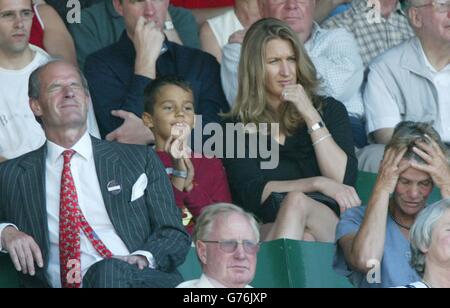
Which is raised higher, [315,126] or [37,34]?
[37,34]

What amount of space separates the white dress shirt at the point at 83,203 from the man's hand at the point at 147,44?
908 millimetres

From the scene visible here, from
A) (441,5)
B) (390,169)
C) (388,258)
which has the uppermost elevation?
(441,5)

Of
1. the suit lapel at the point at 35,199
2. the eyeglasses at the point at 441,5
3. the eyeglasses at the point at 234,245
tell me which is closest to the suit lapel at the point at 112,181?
the suit lapel at the point at 35,199

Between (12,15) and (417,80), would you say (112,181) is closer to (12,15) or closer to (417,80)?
(12,15)

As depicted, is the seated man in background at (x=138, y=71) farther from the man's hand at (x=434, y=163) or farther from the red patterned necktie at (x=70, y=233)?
the man's hand at (x=434, y=163)

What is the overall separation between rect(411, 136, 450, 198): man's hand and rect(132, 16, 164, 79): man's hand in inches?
54.4

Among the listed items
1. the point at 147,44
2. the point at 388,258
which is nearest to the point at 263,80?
the point at 147,44

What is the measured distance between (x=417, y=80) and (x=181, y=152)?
4.28 ft

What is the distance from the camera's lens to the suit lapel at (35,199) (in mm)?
8703

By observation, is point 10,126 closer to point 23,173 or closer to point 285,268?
point 23,173

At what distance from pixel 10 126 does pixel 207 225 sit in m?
1.37

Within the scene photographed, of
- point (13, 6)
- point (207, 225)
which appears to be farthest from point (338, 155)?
point (13, 6)

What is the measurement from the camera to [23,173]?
8.81m

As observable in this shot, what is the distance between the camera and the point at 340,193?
922cm
